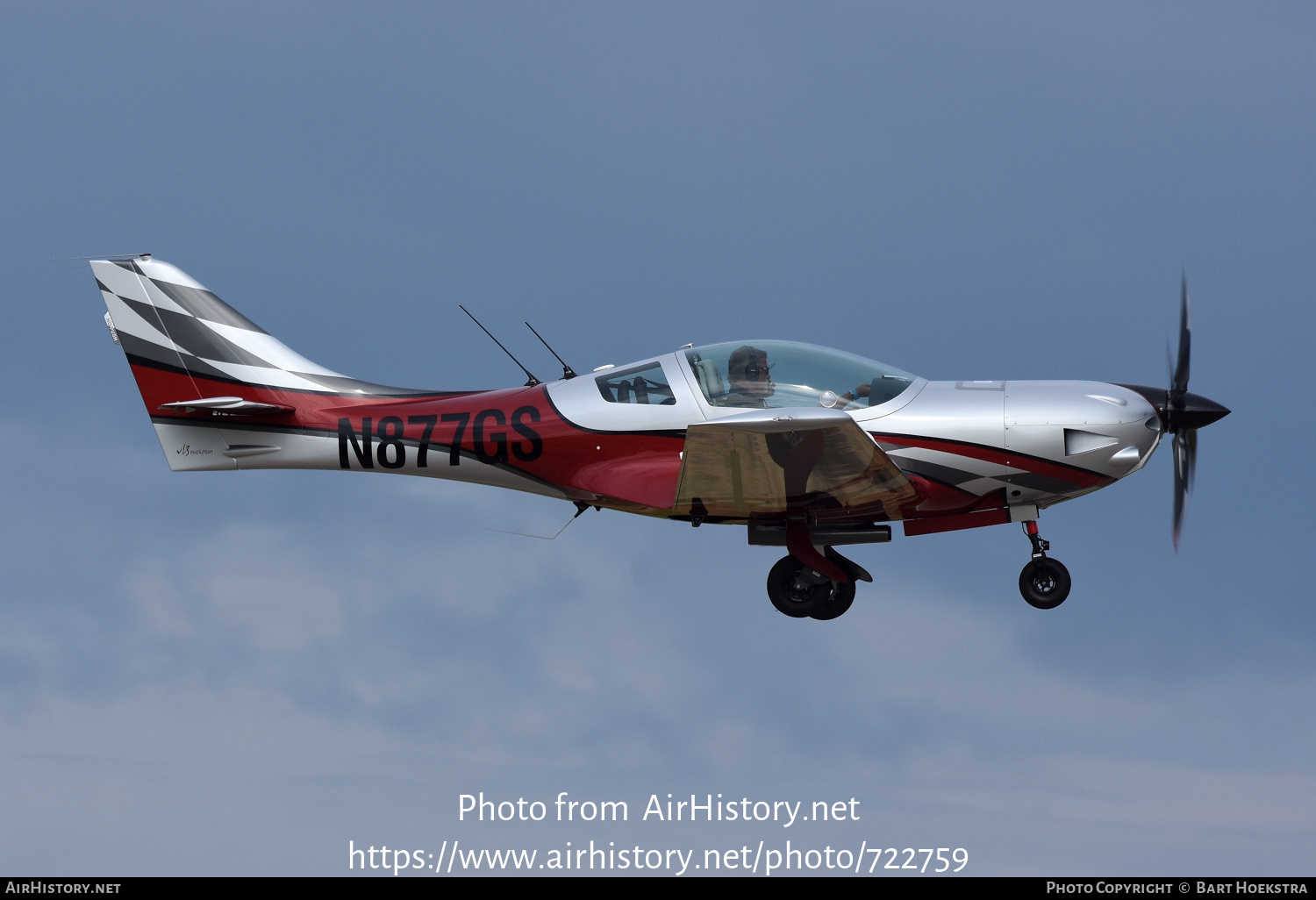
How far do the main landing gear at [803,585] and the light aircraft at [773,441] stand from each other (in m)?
0.02

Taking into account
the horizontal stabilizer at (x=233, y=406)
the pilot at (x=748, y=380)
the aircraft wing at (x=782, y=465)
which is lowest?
the aircraft wing at (x=782, y=465)

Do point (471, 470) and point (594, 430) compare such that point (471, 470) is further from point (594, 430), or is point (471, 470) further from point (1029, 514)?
point (1029, 514)

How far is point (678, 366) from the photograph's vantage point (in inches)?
490

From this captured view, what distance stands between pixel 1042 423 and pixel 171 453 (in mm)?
9051

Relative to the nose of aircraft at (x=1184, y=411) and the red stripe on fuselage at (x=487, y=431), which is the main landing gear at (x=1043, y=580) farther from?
the red stripe on fuselage at (x=487, y=431)

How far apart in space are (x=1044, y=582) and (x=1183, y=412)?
6.66 feet

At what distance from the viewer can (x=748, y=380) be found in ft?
39.8

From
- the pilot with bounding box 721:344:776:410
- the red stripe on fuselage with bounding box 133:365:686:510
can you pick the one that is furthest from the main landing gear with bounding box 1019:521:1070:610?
the red stripe on fuselage with bounding box 133:365:686:510

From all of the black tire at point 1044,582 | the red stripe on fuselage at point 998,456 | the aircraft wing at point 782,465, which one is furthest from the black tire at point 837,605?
the red stripe on fuselage at point 998,456

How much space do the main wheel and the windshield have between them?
191cm

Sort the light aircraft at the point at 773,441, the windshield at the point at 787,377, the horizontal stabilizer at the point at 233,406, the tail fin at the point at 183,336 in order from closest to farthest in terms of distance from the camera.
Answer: the light aircraft at the point at 773,441 → the windshield at the point at 787,377 → the horizontal stabilizer at the point at 233,406 → the tail fin at the point at 183,336

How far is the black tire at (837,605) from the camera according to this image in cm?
1325

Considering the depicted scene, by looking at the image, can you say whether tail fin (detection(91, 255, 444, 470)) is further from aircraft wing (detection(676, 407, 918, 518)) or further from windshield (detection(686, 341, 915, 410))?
aircraft wing (detection(676, 407, 918, 518))

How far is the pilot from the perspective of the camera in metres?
12.0
